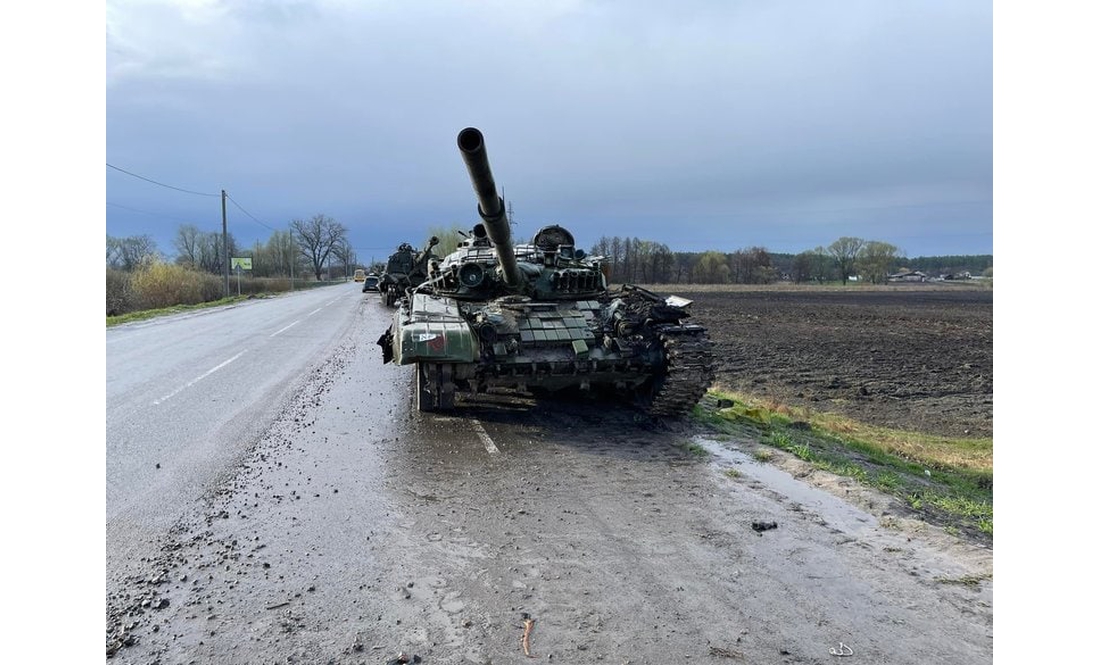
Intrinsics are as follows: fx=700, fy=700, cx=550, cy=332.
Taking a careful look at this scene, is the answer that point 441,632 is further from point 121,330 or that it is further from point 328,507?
point 121,330

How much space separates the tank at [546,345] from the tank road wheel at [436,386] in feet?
0.04

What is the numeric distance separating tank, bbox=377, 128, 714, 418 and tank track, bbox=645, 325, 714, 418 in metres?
0.01

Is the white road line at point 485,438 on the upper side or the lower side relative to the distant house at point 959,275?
lower

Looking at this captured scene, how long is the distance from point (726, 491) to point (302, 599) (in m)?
3.28

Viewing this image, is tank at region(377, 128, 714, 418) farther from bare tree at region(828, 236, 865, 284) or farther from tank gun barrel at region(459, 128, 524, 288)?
bare tree at region(828, 236, 865, 284)

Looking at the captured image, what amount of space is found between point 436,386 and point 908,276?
99030mm

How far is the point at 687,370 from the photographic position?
7.41 m

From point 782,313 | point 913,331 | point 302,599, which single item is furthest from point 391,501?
point 782,313

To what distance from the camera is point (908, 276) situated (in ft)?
307

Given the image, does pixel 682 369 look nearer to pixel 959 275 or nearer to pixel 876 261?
pixel 876 261

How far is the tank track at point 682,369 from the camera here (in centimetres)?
742

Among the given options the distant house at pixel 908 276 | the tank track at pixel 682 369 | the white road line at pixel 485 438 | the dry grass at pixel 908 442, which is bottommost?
the dry grass at pixel 908 442

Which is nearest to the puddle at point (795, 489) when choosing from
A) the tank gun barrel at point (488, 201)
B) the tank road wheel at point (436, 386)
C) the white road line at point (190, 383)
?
the tank road wheel at point (436, 386)

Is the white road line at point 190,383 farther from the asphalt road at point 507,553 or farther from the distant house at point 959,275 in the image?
the distant house at point 959,275
